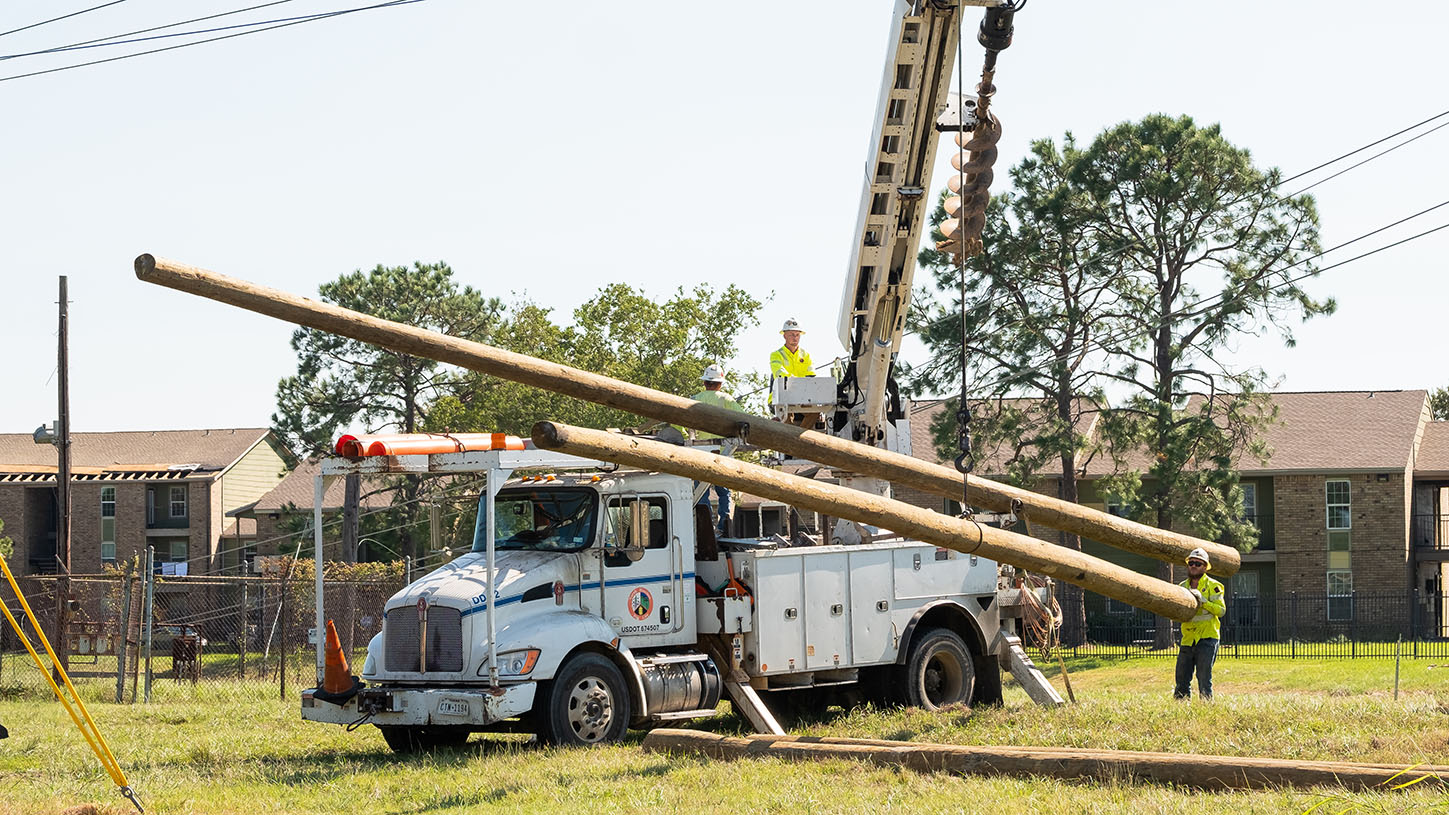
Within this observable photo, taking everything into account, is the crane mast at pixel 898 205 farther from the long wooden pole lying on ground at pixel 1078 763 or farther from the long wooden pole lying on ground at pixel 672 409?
the long wooden pole lying on ground at pixel 1078 763

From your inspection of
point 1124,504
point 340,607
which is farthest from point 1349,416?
point 340,607

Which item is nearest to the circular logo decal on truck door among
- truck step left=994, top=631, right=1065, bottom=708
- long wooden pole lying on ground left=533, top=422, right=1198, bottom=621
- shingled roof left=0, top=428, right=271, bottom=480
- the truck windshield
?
the truck windshield

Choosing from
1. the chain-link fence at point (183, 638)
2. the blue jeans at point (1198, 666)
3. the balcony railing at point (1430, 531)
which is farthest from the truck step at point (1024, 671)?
the balcony railing at point (1430, 531)

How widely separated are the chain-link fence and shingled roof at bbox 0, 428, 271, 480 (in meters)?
21.4

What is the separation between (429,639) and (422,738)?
146 cm

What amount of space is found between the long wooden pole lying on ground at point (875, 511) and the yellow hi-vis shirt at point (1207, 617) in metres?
3.11

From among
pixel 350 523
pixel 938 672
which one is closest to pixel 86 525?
pixel 350 523

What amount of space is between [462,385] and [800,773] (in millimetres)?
36495

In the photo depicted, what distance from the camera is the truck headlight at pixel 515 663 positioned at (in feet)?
41.4

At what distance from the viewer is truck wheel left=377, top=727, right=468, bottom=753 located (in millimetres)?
13781

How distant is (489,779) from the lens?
438 inches

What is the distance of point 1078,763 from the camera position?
31.9 ft

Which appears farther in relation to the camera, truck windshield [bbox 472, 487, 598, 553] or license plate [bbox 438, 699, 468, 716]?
truck windshield [bbox 472, 487, 598, 553]

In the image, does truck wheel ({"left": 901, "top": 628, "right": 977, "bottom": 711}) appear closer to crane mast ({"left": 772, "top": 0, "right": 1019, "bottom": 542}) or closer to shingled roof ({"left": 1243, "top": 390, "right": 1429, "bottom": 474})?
crane mast ({"left": 772, "top": 0, "right": 1019, "bottom": 542})
